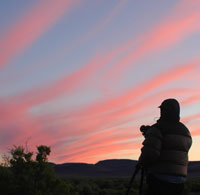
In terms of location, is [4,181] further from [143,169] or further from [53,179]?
[143,169]

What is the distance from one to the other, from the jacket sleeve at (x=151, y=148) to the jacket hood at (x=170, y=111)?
0.36 meters

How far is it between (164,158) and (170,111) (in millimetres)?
681

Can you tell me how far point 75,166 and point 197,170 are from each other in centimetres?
6343

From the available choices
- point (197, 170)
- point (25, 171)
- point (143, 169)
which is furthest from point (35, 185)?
point (197, 170)

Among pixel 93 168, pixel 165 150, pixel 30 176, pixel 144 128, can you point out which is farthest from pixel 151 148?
pixel 93 168

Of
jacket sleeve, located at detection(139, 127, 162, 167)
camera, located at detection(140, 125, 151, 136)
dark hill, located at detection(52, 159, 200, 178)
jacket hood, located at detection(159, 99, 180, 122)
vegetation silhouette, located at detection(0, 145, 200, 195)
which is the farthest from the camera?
dark hill, located at detection(52, 159, 200, 178)

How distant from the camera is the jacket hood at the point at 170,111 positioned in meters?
4.80

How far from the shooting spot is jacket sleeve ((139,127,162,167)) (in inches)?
172

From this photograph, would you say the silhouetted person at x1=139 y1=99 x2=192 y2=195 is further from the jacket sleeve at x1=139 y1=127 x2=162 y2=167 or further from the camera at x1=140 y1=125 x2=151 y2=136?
the camera at x1=140 y1=125 x2=151 y2=136

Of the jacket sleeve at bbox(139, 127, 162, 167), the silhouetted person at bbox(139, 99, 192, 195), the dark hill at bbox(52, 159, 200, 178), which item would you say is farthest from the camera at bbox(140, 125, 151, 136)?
the dark hill at bbox(52, 159, 200, 178)

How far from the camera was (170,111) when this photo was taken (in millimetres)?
4797

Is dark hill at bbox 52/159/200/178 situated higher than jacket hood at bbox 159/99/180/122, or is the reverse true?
dark hill at bbox 52/159/200/178

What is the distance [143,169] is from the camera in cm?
474

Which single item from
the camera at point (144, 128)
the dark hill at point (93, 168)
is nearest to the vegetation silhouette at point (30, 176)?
the camera at point (144, 128)
